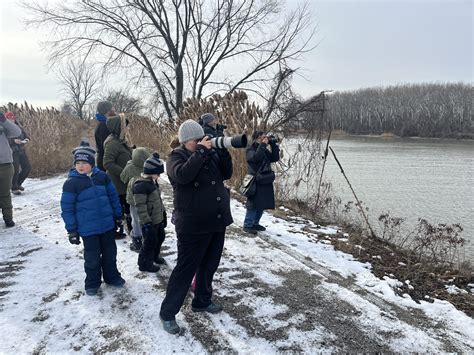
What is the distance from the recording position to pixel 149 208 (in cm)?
384

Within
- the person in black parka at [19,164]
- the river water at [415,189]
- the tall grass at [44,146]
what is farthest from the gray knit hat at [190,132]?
the tall grass at [44,146]

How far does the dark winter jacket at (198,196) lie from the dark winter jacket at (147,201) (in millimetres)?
954

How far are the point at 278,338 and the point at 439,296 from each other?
220cm

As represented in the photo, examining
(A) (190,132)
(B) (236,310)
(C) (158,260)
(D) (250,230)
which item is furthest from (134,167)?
(D) (250,230)

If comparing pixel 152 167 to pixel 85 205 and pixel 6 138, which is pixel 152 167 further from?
pixel 6 138

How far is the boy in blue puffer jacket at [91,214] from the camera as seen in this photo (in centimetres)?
332

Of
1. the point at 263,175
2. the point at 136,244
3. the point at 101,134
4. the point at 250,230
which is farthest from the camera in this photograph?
the point at 250,230

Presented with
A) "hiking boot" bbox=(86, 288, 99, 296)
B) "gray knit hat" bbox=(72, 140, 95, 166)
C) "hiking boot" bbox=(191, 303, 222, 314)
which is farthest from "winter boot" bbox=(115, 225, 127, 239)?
"hiking boot" bbox=(191, 303, 222, 314)

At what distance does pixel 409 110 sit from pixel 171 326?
72355 millimetres

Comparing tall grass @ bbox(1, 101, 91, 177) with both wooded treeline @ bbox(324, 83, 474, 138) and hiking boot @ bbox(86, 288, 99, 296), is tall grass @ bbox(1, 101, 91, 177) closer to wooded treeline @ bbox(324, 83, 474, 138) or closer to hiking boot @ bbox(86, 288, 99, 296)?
hiking boot @ bbox(86, 288, 99, 296)

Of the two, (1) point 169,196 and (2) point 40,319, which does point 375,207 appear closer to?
(1) point 169,196

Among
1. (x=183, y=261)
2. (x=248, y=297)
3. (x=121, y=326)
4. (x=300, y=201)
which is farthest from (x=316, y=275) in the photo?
(x=300, y=201)

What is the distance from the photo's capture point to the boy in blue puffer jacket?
332 centimetres

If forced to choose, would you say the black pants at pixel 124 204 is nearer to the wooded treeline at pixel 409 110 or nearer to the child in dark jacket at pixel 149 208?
the child in dark jacket at pixel 149 208
